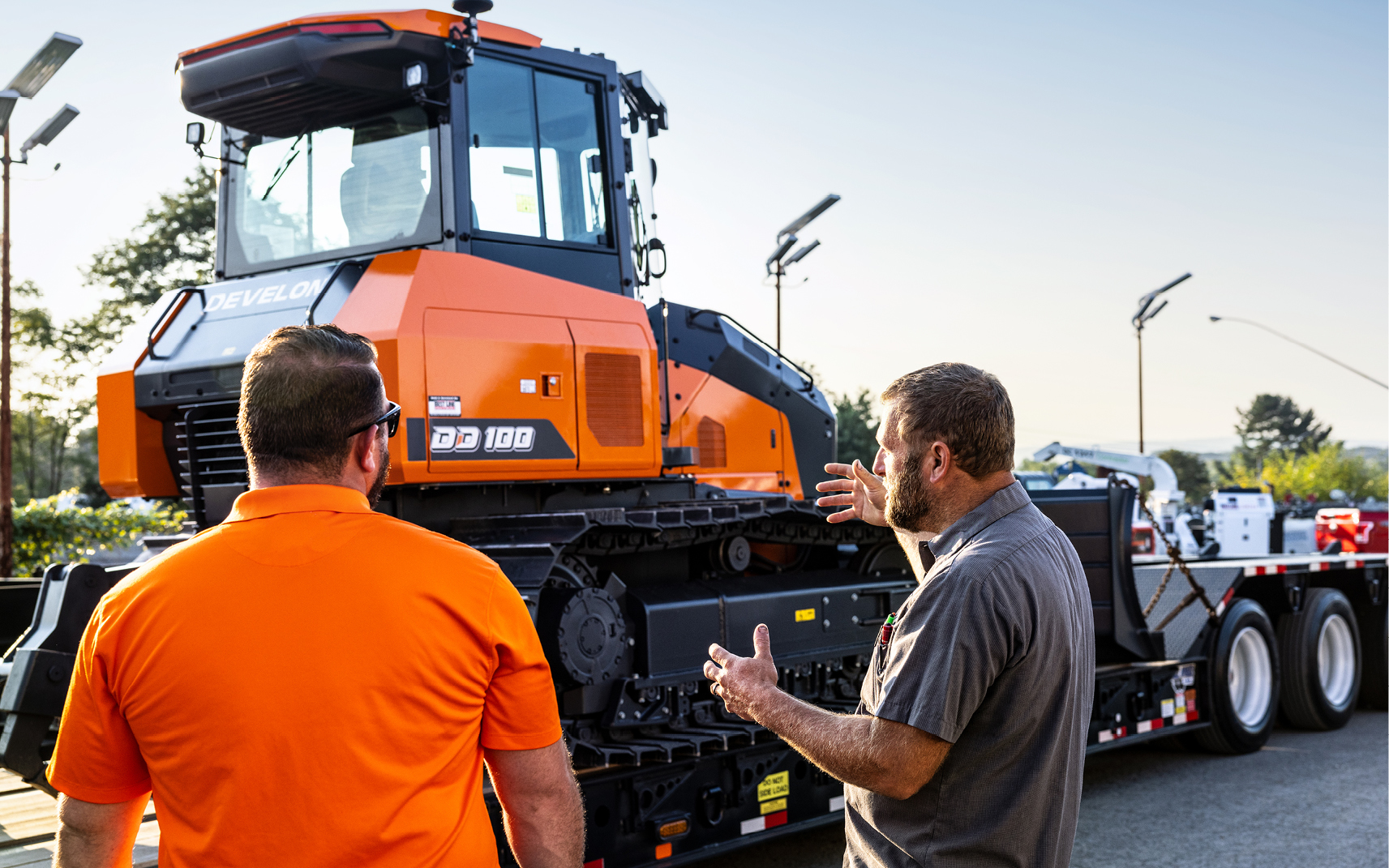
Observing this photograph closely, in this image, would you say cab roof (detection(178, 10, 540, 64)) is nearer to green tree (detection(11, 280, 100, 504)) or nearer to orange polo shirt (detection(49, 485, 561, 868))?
orange polo shirt (detection(49, 485, 561, 868))

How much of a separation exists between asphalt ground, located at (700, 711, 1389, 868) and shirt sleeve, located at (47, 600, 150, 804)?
5.04m

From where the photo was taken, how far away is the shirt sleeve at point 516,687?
217 cm

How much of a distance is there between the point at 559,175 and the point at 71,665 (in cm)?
310

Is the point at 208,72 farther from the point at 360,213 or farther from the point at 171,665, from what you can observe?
the point at 171,665

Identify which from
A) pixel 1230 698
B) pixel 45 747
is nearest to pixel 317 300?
pixel 45 747

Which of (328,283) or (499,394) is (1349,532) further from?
(328,283)

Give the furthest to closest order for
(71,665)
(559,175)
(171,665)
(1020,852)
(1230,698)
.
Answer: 1. (1230,698)
2. (559,175)
3. (71,665)
4. (1020,852)
5. (171,665)

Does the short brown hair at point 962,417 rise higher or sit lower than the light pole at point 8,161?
lower

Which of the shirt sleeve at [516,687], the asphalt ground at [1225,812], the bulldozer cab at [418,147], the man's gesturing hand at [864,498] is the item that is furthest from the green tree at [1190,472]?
the shirt sleeve at [516,687]

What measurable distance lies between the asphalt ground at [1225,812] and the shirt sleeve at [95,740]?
198 inches

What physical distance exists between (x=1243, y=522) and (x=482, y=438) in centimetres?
1890

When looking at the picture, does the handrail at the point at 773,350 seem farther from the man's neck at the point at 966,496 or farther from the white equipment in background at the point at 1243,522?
the white equipment in background at the point at 1243,522

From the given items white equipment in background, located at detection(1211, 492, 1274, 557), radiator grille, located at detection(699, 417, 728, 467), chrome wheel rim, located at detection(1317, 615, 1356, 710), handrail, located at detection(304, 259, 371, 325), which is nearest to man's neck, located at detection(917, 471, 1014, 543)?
handrail, located at detection(304, 259, 371, 325)

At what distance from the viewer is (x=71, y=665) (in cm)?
469
